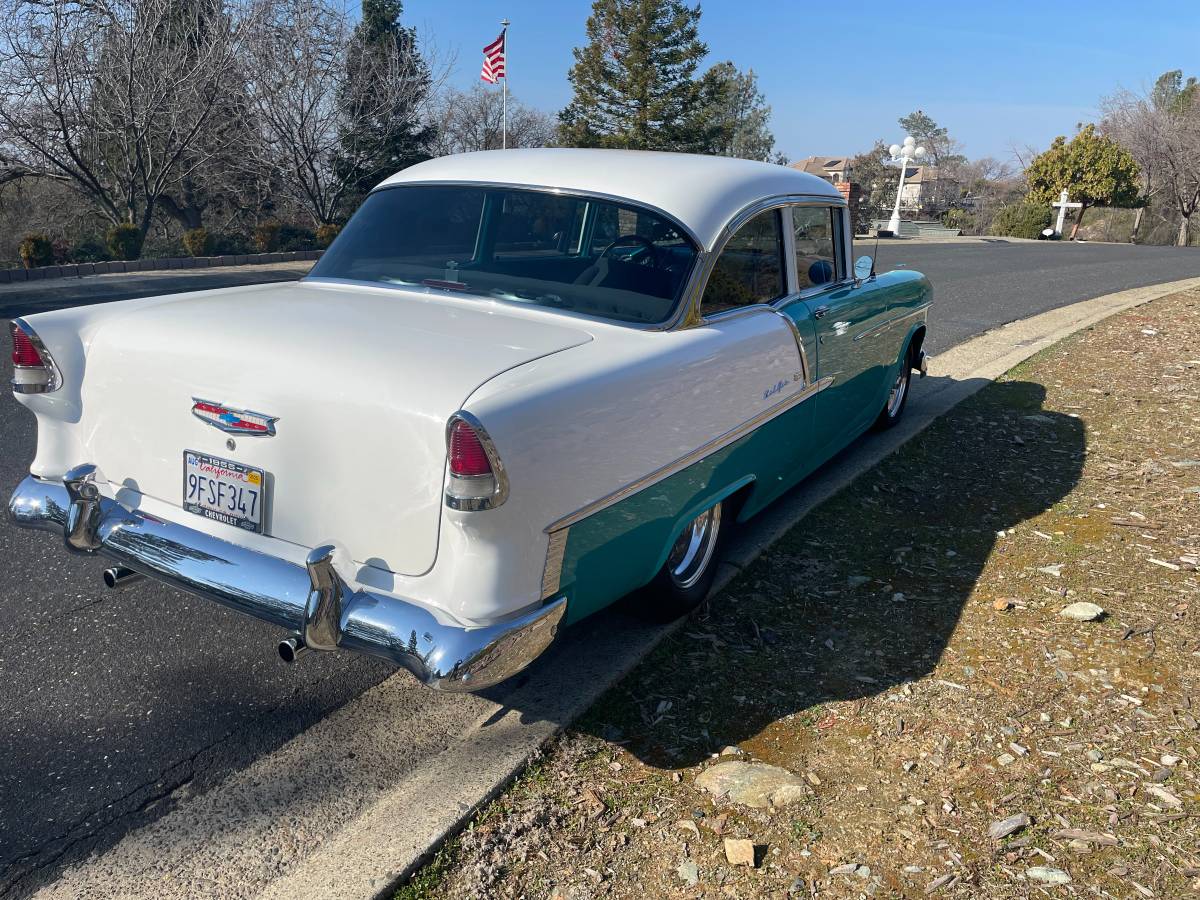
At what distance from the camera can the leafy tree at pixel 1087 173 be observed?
44562mm

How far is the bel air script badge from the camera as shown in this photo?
2531mm

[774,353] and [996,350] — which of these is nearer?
[774,353]

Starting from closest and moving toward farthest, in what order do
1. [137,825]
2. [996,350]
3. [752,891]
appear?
1. [752,891]
2. [137,825]
3. [996,350]

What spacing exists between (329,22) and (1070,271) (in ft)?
56.1

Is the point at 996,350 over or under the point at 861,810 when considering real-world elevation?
over

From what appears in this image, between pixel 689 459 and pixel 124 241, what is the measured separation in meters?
15.9

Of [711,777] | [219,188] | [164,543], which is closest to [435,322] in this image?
[164,543]

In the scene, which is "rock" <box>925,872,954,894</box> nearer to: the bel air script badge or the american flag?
the bel air script badge

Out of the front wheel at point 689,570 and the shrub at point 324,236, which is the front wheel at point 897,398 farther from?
the shrub at point 324,236

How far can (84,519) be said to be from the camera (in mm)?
2902

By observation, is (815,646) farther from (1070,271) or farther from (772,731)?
(1070,271)

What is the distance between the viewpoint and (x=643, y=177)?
3586 millimetres

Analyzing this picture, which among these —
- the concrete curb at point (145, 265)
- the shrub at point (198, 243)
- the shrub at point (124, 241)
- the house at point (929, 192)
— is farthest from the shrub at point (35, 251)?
the house at point (929, 192)

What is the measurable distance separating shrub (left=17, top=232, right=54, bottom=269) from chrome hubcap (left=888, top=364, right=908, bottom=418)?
13.8m
